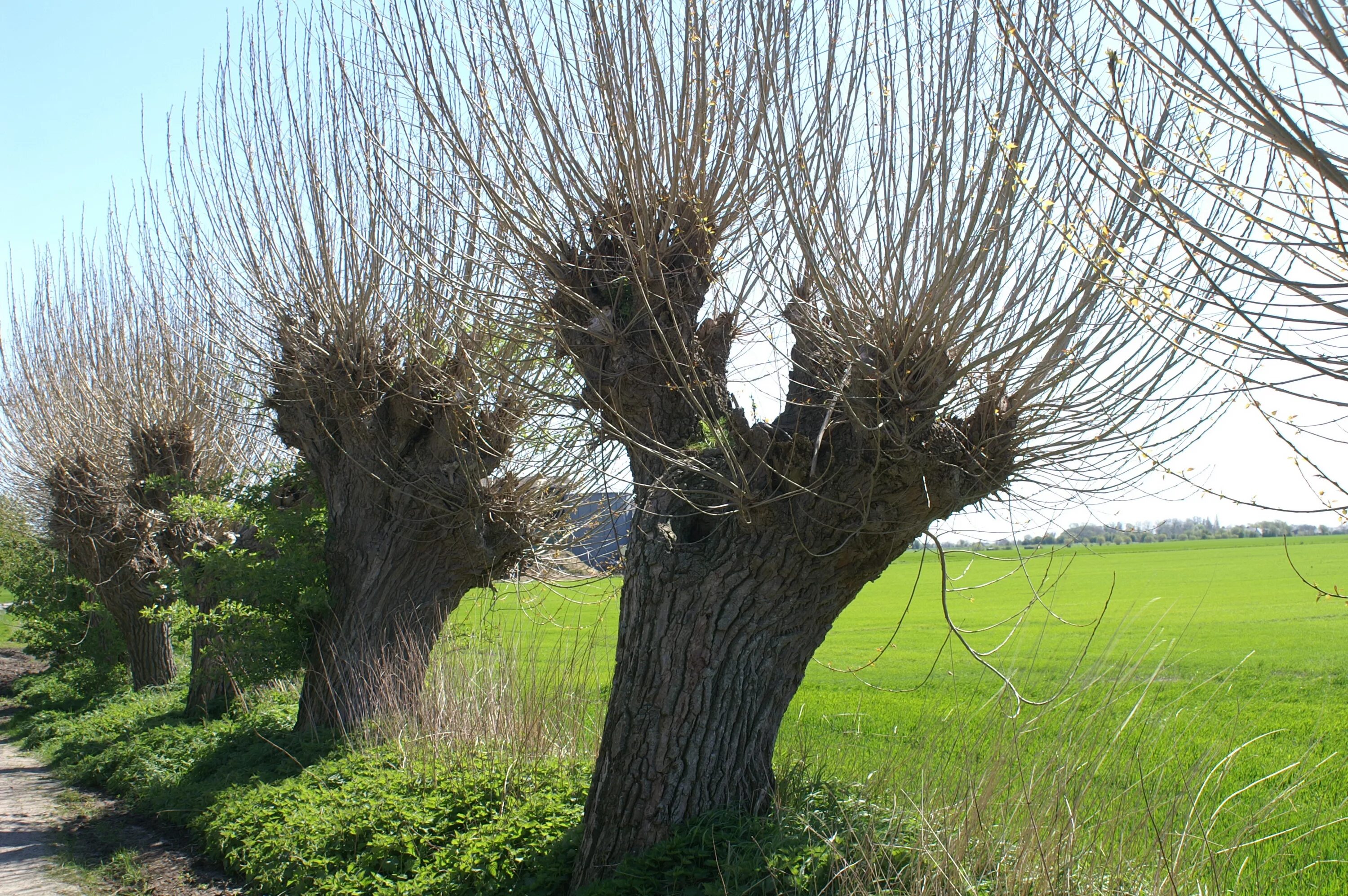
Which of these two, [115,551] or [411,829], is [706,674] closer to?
[411,829]

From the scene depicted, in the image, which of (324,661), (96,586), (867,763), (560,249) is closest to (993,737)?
(867,763)

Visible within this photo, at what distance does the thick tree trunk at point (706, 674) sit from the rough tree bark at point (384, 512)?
144 inches

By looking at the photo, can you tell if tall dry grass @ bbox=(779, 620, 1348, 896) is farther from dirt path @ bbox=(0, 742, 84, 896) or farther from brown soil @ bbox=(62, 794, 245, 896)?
dirt path @ bbox=(0, 742, 84, 896)

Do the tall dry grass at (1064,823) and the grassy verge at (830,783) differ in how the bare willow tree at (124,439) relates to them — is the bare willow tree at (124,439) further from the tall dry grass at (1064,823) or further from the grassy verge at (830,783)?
the tall dry grass at (1064,823)

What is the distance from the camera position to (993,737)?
171 inches

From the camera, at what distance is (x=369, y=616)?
8.51m

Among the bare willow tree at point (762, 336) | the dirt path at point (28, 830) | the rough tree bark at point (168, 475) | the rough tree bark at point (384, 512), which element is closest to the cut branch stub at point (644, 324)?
the bare willow tree at point (762, 336)

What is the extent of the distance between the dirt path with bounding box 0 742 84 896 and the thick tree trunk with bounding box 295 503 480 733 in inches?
84.3

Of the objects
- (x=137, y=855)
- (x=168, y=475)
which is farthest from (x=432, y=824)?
(x=168, y=475)

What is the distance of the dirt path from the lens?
632 cm

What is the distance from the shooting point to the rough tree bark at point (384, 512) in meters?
8.15

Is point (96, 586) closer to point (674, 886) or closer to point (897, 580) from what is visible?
point (674, 886)

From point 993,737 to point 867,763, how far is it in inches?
53.4

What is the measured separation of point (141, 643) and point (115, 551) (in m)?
1.54
